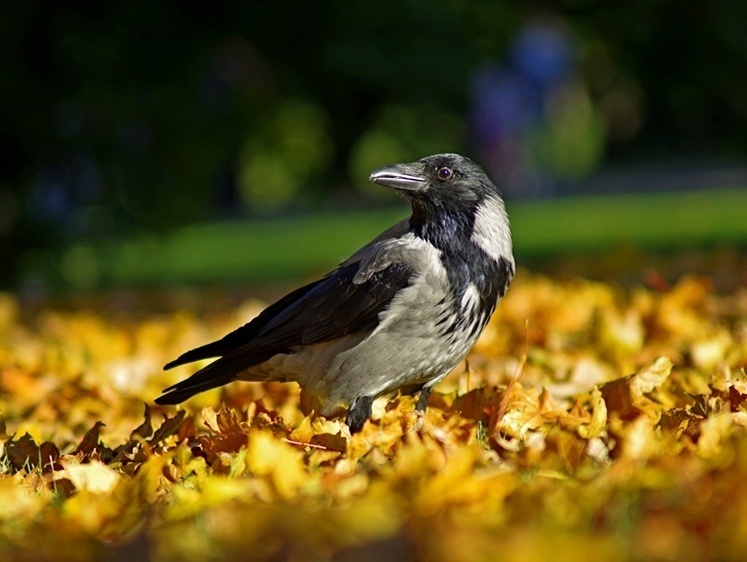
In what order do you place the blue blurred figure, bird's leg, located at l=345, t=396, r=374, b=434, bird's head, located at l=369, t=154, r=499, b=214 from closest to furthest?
bird's leg, located at l=345, t=396, r=374, b=434 < bird's head, located at l=369, t=154, r=499, b=214 < the blue blurred figure

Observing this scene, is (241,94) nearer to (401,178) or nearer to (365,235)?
(401,178)

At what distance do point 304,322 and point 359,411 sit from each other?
339 millimetres

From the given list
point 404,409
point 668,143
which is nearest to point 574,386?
point 404,409

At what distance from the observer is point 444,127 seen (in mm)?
8586

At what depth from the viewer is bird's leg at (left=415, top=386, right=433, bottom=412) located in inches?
155

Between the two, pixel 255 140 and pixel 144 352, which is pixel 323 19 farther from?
pixel 144 352

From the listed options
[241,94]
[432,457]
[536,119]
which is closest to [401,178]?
[432,457]

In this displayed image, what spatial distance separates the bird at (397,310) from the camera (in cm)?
376

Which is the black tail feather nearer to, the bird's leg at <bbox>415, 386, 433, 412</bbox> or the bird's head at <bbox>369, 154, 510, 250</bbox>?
the bird's leg at <bbox>415, 386, 433, 412</bbox>

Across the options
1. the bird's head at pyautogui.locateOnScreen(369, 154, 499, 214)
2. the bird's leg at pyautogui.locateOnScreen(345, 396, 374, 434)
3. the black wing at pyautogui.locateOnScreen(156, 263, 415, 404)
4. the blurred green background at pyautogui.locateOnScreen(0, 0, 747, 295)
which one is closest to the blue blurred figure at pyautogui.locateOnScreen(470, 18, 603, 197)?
the blurred green background at pyautogui.locateOnScreen(0, 0, 747, 295)

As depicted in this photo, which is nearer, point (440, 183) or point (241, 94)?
point (440, 183)

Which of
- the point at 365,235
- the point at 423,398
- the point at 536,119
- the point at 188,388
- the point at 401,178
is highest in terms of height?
the point at 536,119

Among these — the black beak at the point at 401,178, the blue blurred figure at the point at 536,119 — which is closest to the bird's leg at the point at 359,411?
the black beak at the point at 401,178

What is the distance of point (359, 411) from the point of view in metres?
3.89
